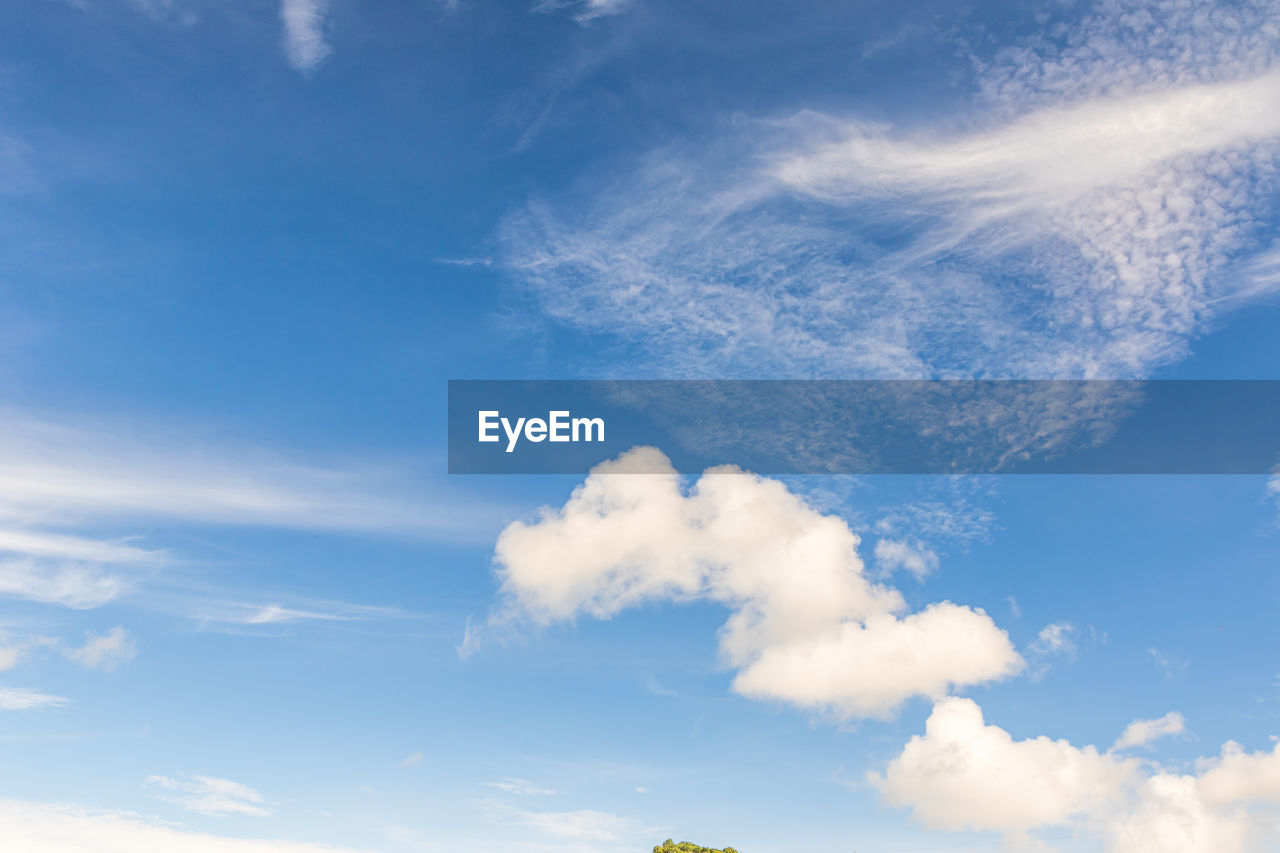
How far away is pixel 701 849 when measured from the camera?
135 meters

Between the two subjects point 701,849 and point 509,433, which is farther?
point 701,849

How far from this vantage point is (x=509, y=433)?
74.3 meters

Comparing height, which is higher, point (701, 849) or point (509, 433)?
point (509, 433)

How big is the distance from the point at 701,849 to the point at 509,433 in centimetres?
9847
